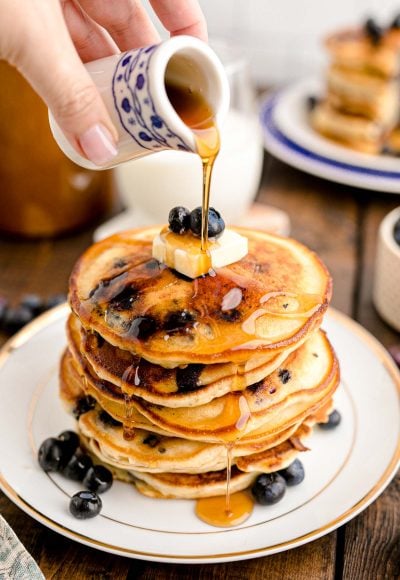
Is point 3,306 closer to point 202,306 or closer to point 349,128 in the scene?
point 202,306

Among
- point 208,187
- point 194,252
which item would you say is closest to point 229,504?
point 194,252

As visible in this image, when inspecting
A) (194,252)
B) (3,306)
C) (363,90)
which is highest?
(194,252)

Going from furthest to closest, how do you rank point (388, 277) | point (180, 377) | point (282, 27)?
point (282, 27) → point (388, 277) → point (180, 377)

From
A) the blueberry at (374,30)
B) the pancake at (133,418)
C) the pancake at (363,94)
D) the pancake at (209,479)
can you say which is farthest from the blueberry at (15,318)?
the blueberry at (374,30)

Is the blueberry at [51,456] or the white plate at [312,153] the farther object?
the white plate at [312,153]

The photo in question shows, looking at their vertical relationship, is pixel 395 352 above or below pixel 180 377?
below

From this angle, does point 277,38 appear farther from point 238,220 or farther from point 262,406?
point 262,406

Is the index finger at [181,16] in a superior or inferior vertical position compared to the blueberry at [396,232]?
superior

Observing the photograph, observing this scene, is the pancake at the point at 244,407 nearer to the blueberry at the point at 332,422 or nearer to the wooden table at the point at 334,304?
the blueberry at the point at 332,422
